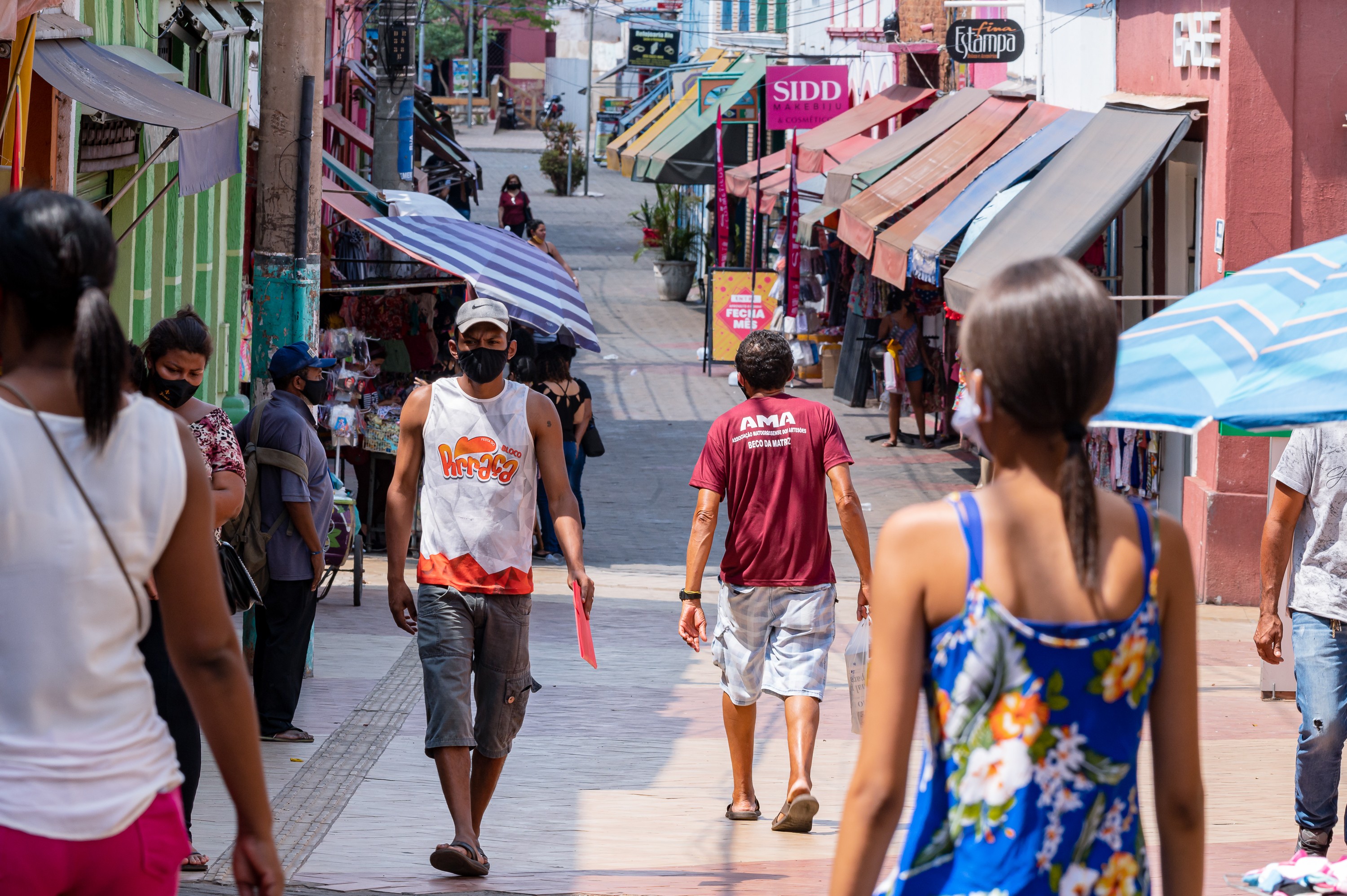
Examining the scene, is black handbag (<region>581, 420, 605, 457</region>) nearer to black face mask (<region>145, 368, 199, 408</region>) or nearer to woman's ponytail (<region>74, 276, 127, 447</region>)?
black face mask (<region>145, 368, 199, 408</region>)

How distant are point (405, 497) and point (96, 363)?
3243 mm

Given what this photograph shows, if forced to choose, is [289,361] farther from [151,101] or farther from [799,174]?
[799,174]

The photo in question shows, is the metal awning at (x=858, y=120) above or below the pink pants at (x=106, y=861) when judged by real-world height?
above

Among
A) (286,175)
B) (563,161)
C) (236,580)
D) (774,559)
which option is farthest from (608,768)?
(563,161)

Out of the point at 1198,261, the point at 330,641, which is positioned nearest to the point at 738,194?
the point at 1198,261

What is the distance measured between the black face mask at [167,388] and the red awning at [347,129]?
1685 centimetres

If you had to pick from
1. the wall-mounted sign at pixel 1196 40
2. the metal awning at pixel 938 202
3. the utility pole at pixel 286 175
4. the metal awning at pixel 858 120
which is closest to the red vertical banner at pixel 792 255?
the metal awning at pixel 858 120

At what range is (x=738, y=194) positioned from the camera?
985 inches

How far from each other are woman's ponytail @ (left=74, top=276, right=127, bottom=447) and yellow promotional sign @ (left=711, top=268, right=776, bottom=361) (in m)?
19.6

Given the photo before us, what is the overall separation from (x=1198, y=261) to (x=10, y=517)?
10.6m

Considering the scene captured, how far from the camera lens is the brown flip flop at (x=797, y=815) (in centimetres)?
625

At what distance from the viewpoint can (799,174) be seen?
2419 centimetres

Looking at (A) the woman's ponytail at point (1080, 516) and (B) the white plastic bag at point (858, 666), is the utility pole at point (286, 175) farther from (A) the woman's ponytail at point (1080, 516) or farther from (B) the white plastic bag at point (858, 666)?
(A) the woman's ponytail at point (1080, 516)

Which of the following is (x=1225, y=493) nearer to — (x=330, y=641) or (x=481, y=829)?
(x=330, y=641)
